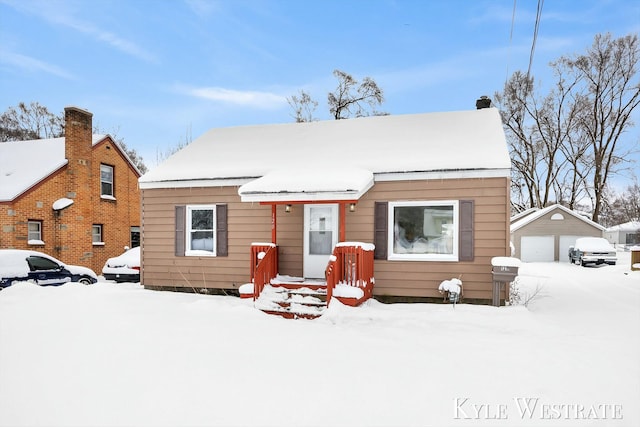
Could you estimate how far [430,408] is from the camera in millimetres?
3516

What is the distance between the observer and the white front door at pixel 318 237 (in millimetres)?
8703

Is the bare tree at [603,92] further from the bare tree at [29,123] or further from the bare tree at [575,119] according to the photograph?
the bare tree at [29,123]

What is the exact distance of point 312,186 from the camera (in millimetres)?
7758

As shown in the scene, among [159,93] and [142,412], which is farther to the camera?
[159,93]

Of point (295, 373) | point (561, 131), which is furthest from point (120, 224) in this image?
point (561, 131)

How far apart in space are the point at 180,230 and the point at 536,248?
22927 millimetres

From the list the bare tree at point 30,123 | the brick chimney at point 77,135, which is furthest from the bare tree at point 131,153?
the brick chimney at point 77,135

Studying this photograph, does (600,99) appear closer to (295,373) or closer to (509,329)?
(509,329)

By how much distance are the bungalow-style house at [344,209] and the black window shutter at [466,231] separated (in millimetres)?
20

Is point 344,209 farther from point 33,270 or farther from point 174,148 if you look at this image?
point 174,148

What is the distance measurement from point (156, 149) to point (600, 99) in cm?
3336

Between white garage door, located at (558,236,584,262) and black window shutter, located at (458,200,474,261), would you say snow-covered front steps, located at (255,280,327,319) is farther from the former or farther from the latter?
white garage door, located at (558,236,584,262)

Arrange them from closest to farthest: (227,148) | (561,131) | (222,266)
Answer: (222,266)
(227,148)
(561,131)

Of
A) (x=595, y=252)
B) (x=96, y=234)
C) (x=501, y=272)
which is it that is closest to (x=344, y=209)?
(x=501, y=272)
